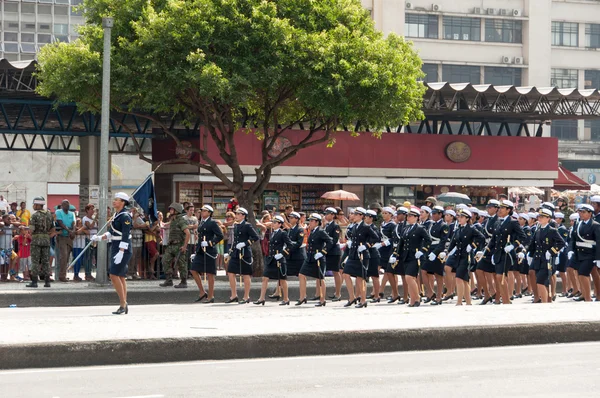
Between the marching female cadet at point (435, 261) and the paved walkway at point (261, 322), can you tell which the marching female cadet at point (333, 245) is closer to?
the marching female cadet at point (435, 261)

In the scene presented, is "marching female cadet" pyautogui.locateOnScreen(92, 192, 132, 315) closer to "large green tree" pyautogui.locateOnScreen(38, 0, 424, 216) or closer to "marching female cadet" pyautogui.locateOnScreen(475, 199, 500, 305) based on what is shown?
"marching female cadet" pyautogui.locateOnScreen(475, 199, 500, 305)

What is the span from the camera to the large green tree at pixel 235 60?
25562 millimetres

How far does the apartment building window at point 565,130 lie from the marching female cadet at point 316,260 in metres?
57.2

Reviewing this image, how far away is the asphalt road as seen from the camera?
9.72 meters

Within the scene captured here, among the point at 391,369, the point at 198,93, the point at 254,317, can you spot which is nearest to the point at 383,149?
the point at 198,93

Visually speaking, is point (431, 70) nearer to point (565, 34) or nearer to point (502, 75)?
point (502, 75)

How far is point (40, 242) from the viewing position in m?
22.1

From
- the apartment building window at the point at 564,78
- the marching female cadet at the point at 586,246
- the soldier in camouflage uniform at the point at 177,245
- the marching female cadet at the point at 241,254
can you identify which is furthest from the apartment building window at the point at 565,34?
the marching female cadet at the point at 241,254

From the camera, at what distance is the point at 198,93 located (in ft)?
88.0

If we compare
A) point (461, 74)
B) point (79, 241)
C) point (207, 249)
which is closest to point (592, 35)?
point (461, 74)

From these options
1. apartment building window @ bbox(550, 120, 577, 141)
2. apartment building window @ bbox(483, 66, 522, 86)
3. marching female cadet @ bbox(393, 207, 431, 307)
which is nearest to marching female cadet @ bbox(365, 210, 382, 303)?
marching female cadet @ bbox(393, 207, 431, 307)

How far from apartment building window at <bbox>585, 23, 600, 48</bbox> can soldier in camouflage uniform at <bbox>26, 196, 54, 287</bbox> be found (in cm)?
6007

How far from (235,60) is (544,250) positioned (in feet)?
31.0

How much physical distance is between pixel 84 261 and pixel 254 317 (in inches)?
433
